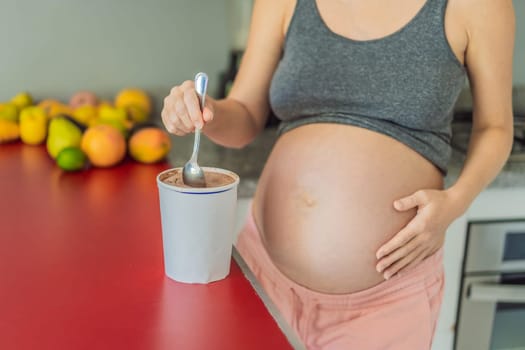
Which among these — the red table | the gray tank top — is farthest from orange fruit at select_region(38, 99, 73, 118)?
the gray tank top

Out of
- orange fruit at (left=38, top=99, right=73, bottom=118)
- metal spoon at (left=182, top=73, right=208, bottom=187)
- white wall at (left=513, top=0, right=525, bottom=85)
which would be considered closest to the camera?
metal spoon at (left=182, top=73, right=208, bottom=187)

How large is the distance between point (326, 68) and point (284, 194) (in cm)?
20

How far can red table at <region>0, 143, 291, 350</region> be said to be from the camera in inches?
23.4

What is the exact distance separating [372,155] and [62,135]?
25.3 inches

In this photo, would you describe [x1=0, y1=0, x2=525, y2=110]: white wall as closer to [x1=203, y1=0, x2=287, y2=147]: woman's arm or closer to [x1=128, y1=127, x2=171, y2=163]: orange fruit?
[x1=128, y1=127, x2=171, y2=163]: orange fruit

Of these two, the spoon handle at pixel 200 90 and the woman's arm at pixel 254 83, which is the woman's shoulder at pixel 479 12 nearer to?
the woman's arm at pixel 254 83

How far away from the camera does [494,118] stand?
921 millimetres

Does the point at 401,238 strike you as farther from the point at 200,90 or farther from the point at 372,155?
the point at 200,90

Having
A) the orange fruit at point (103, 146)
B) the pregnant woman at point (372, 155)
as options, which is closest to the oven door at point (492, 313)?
the pregnant woman at point (372, 155)

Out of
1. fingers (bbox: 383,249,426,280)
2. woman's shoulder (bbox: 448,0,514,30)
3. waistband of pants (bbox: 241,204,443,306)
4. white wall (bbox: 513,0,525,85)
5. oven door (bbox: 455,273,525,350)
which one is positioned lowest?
oven door (bbox: 455,273,525,350)

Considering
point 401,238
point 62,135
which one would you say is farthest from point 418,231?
point 62,135

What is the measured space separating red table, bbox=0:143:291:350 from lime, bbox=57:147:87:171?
0.13 m

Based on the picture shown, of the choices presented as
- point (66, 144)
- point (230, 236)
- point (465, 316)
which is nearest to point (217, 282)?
point (230, 236)

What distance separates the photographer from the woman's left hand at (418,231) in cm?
82
